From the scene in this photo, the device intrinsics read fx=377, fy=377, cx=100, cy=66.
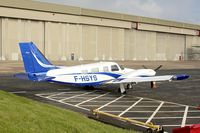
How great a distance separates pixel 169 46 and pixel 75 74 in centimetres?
9291

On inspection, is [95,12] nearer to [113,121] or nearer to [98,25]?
[98,25]

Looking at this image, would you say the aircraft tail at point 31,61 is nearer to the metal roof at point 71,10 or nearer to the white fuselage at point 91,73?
the white fuselage at point 91,73

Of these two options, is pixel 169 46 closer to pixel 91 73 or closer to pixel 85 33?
pixel 85 33

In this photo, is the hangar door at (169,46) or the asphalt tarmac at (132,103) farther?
the hangar door at (169,46)

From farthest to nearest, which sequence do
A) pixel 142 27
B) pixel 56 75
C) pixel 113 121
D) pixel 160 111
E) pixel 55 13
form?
1. pixel 142 27
2. pixel 55 13
3. pixel 56 75
4. pixel 160 111
5. pixel 113 121

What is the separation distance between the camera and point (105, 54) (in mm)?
92125

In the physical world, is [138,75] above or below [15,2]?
below

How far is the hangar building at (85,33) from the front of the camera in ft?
237

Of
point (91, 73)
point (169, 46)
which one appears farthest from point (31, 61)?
point (169, 46)

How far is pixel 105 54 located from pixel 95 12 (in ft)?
34.3

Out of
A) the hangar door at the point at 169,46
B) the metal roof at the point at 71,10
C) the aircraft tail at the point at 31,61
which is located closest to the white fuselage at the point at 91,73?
the aircraft tail at the point at 31,61

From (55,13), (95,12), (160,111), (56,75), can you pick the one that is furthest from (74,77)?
(95,12)

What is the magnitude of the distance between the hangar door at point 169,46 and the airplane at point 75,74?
84.3 meters

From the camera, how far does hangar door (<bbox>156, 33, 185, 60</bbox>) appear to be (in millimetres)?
111875
